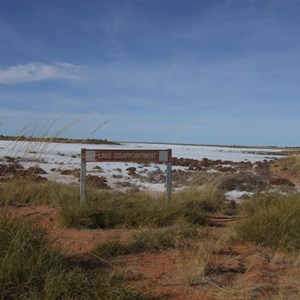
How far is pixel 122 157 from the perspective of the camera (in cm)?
862

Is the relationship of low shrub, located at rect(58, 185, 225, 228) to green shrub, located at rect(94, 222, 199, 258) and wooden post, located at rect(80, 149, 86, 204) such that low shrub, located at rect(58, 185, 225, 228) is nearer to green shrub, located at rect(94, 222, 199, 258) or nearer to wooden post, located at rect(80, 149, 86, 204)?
wooden post, located at rect(80, 149, 86, 204)

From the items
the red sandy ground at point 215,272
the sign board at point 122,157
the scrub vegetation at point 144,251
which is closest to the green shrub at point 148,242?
the scrub vegetation at point 144,251

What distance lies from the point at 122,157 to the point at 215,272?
4351 millimetres

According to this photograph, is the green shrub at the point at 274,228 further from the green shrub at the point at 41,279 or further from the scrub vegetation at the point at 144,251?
the green shrub at the point at 41,279

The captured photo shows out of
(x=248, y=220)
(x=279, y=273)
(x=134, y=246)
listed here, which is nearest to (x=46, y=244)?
(x=134, y=246)

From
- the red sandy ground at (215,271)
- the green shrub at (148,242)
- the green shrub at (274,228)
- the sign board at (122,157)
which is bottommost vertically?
the red sandy ground at (215,271)

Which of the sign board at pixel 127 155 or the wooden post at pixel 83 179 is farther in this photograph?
the sign board at pixel 127 155

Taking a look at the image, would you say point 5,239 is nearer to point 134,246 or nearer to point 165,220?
point 134,246

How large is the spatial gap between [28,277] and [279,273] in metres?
2.66

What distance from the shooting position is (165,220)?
723 cm

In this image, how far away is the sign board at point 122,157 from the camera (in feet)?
26.5

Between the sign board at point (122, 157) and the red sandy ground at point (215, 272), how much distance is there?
208 cm

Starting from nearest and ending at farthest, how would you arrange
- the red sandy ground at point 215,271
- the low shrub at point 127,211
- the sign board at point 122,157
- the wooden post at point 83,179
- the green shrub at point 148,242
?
the red sandy ground at point 215,271
the green shrub at point 148,242
the low shrub at point 127,211
the wooden post at point 83,179
the sign board at point 122,157

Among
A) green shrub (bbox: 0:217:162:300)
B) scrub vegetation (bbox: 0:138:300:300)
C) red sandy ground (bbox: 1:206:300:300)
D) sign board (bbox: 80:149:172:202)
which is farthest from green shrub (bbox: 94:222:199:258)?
sign board (bbox: 80:149:172:202)
